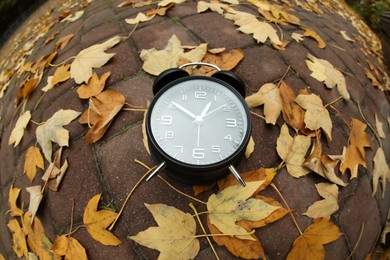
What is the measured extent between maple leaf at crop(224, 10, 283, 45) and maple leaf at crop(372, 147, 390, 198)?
2.38 ft

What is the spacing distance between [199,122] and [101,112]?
479mm

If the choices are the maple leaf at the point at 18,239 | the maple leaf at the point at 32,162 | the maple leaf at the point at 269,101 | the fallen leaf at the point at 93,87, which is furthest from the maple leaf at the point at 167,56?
the maple leaf at the point at 18,239

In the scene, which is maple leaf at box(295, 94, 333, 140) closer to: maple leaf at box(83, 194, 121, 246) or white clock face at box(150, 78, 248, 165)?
white clock face at box(150, 78, 248, 165)

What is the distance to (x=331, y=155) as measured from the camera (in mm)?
1478

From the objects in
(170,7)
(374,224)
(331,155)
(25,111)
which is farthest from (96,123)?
(374,224)

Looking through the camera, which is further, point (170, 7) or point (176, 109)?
point (170, 7)

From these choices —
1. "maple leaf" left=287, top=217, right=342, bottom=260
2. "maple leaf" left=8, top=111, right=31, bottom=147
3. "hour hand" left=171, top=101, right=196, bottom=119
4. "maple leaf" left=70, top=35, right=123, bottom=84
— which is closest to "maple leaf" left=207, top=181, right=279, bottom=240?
"maple leaf" left=287, top=217, right=342, bottom=260

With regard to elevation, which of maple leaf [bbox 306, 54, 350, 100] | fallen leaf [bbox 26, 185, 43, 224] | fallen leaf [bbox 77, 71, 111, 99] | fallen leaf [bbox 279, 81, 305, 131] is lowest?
maple leaf [bbox 306, 54, 350, 100]

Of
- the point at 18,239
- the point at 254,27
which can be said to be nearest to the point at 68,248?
the point at 18,239

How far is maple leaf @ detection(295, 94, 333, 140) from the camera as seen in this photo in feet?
A: 4.91

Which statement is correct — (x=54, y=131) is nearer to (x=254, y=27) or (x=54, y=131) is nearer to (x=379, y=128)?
(x=254, y=27)

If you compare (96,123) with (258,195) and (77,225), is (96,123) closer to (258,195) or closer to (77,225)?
(77,225)

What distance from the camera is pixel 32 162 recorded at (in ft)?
5.07

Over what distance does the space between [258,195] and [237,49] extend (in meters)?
0.72
